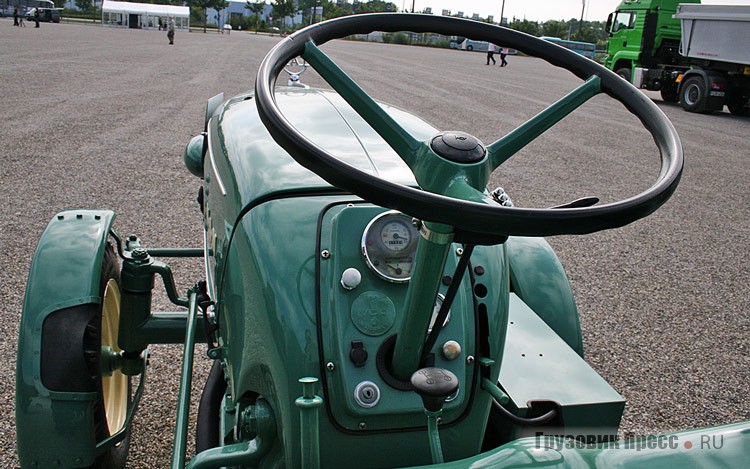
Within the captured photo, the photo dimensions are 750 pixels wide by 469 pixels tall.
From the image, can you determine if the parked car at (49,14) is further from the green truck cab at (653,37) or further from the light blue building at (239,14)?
the green truck cab at (653,37)

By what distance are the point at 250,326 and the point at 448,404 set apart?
0.50m

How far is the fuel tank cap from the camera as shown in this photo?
1156 millimetres

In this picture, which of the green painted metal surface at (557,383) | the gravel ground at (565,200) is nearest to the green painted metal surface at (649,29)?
the gravel ground at (565,200)

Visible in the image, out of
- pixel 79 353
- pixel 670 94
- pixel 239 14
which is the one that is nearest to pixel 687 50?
pixel 670 94

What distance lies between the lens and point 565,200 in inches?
256

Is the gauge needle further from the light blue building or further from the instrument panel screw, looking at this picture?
the light blue building

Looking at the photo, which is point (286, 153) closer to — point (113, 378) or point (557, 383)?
point (557, 383)

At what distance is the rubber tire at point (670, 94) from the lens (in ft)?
56.2

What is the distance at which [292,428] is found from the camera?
4.69 feet

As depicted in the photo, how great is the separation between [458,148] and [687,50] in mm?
16442

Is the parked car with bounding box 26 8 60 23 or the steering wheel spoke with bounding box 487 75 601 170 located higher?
the parked car with bounding box 26 8 60 23

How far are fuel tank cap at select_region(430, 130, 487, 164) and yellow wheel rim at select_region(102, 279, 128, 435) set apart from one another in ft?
5.09

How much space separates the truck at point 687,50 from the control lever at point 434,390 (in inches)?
597

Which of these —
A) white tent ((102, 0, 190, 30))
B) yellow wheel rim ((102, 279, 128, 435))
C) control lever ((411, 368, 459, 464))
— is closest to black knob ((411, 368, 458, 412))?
control lever ((411, 368, 459, 464))
